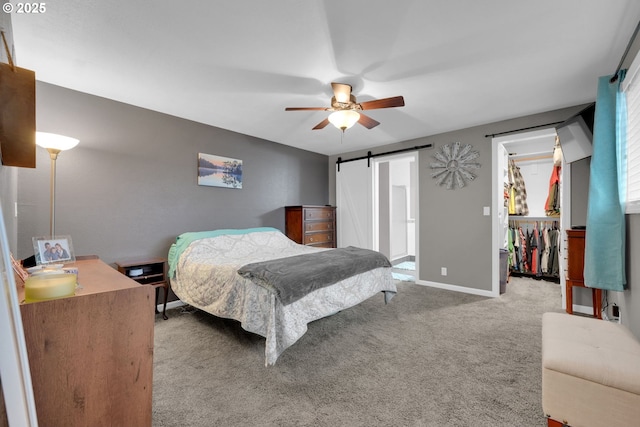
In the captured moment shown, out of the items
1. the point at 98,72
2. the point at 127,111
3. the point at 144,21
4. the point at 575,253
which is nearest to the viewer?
the point at 144,21

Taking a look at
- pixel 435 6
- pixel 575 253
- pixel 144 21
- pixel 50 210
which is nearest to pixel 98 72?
pixel 144 21

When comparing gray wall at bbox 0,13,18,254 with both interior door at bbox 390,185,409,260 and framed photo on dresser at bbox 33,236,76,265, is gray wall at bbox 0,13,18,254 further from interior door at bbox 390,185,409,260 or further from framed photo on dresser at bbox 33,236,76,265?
interior door at bbox 390,185,409,260

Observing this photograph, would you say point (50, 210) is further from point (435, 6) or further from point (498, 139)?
point (498, 139)

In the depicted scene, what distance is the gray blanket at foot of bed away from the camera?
6.80 ft

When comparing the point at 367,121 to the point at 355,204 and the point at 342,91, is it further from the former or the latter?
the point at 355,204

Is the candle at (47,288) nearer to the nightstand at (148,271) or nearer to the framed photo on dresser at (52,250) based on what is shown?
the framed photo on dresser at (52,250)

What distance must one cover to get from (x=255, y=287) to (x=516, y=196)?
530 cm

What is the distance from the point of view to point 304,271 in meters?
2.30

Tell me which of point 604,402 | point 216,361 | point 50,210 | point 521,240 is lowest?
point 216,361

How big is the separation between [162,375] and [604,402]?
2542 millimetres

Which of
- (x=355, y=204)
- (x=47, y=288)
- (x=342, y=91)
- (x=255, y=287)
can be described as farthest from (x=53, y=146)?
(x=355, y=204)

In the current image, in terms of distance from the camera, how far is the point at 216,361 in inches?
84.0

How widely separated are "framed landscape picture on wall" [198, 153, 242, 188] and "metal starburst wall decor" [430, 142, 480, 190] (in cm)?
309

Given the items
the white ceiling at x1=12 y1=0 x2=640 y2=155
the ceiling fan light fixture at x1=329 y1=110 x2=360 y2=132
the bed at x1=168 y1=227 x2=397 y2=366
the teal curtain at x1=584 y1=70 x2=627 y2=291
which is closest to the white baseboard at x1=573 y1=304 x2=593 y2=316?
the teal curtain at x1=584 y1=70 x2=627 y2=291
